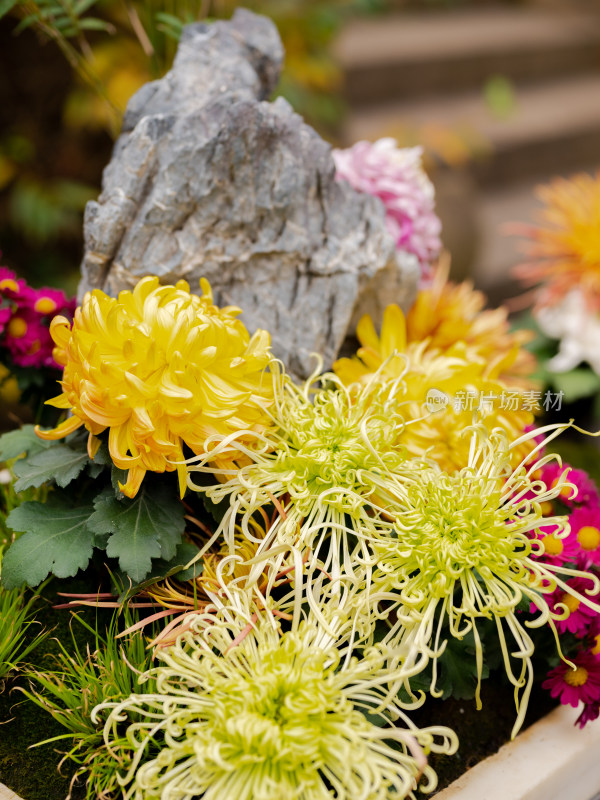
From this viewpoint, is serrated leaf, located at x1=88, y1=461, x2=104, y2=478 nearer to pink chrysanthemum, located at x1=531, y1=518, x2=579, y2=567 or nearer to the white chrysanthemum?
pink chrysanthemum, located at x1=531, y1=518, x2=579, y2=567

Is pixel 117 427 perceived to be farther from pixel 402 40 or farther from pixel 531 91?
pixel 531 91

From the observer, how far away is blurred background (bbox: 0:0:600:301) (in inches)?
78.6

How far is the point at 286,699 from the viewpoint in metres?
0.54

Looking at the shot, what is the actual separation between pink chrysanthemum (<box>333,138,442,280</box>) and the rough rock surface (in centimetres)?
10

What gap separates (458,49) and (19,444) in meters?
2.69

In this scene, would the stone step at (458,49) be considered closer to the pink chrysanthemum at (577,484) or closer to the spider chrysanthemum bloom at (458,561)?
the pink chrysanthemum at (577,484)

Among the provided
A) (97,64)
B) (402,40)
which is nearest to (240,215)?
(97,64)

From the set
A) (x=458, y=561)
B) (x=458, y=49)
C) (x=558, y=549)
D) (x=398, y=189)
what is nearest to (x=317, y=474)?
(x=458, y=561)

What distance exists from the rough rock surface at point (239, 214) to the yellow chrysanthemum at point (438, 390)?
47mm

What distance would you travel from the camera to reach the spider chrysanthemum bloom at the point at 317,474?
0.67m

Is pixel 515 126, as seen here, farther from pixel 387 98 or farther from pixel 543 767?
pixel 543 767

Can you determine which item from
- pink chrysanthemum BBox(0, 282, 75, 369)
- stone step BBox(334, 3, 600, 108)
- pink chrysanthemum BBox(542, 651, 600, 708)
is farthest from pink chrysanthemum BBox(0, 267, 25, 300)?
stone step BBox(334, 3, 600, 108)

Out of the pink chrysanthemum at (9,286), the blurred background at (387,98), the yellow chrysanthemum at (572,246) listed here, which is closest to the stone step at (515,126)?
the blurred background at (387,98)

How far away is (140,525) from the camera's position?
0.70 m
